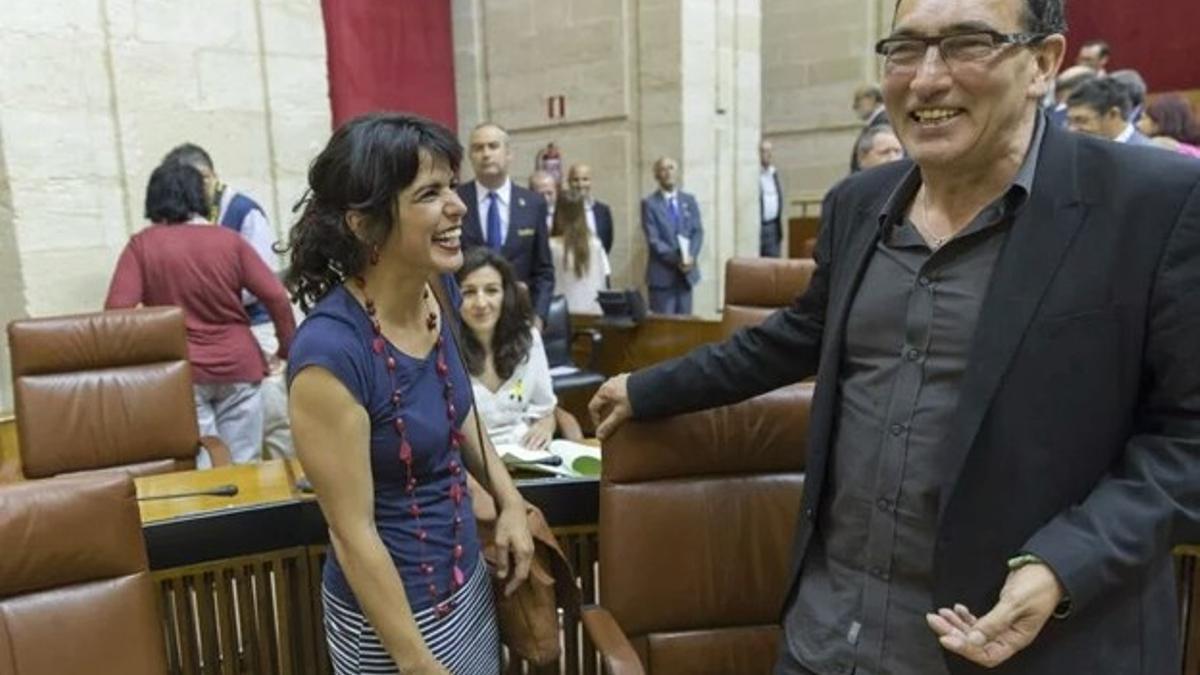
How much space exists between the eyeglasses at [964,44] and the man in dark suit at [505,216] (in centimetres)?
278

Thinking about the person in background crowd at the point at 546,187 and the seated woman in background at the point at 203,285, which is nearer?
the seated woman in background at the point at 203,285

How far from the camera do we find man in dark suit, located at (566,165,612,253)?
5391mm

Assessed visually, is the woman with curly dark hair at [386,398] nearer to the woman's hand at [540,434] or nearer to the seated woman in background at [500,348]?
the woman's hand at [540,434]

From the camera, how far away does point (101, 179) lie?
158 inches

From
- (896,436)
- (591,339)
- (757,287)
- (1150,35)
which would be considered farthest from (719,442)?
(1150,35)

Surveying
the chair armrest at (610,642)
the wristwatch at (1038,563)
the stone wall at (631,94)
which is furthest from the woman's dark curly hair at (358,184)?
the stone wall at (631,94)

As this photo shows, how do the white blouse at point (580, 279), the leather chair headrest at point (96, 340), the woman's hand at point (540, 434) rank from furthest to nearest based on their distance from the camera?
1. the white blouse at point (580, 279)
2. the leather chair headrest at point (96, 340)
3. the woman's hand at point (540, 434)

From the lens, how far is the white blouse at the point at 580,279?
5.08 metres

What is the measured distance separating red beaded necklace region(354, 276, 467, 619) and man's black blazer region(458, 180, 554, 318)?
8.27ft

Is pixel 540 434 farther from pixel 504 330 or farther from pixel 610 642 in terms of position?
pixel 610 642

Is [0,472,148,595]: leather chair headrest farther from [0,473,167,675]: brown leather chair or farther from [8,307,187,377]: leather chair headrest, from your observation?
[8,307,187,377]: leather chair headrest

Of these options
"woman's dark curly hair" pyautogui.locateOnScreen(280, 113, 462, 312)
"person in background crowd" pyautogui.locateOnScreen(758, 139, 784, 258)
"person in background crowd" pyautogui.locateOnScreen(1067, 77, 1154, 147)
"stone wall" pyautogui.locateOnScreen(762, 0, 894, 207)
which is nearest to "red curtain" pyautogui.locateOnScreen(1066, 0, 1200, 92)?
"stone wall" pyautogui.locateOnScreen(762, 0, 894, 207)

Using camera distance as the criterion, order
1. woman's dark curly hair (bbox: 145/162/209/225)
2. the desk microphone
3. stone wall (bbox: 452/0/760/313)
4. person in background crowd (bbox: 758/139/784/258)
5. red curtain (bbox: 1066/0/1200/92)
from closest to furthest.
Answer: the desk microphone, woman's dark curly hair (bbox: 145/162/209/225), stone wall (bbox: 452/0/760/313), red curtain (bbox: 1066/0/1200/92), person in background crowd (bbox: 758/139/784/258)

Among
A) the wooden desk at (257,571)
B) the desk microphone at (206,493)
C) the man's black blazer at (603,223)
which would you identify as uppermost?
the man's black blazer at (603,223)
